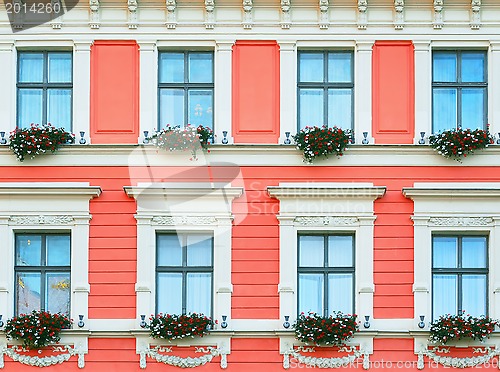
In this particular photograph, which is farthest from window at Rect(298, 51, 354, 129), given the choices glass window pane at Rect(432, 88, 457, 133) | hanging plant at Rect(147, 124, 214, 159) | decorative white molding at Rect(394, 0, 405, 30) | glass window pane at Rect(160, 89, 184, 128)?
glass window pane at Rect(160, 89, 184, 128)

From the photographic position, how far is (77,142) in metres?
22.0

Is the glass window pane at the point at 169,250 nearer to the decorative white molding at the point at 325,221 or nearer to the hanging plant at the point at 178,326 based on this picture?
the hanging plant at the point at 178,326

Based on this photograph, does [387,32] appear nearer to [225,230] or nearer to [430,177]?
[430,177]

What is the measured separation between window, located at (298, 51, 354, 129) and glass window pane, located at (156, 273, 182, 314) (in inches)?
133

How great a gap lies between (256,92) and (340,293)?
12.1ft

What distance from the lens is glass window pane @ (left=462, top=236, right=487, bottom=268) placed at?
2188 cm

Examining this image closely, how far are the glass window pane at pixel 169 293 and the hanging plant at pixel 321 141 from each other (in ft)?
9.85

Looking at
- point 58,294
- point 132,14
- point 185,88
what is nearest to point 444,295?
point 185,88

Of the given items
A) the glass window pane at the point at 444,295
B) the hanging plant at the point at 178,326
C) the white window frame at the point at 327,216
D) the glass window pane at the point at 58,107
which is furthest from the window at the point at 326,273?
the glass window pane at the point at 58,107

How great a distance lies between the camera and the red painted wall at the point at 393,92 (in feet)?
72.3

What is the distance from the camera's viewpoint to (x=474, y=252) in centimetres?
2189

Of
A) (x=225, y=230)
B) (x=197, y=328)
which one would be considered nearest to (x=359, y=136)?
(x=225, y=230)

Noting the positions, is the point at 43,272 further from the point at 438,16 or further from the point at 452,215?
the point at 438,16

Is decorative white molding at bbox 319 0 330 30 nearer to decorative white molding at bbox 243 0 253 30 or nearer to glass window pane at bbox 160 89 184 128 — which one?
decorative white molding at bbox 243 0 253 30
